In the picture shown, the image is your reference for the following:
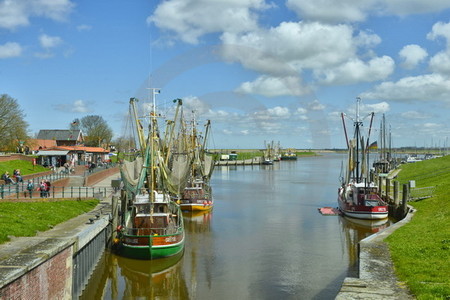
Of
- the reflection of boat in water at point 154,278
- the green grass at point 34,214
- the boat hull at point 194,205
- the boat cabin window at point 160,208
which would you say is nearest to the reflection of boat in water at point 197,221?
the boat hull at point 194,205

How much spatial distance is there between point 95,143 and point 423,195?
371 ft

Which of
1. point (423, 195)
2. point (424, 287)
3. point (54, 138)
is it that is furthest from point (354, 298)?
point (54, 138)

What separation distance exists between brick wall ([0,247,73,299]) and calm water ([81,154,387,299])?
503cm

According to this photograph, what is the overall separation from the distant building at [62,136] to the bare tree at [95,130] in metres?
15.8

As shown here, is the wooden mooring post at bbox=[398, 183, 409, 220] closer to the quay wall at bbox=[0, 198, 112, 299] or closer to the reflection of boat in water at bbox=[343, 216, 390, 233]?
the reflection of boat in water at bbox=[343, 216, 390, 233]

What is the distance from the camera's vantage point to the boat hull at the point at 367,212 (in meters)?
44.5

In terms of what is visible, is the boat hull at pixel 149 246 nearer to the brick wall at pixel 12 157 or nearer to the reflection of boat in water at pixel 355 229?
the reflection of boat in water at pixel 355 229

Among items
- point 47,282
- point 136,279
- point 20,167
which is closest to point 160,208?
point 136,279

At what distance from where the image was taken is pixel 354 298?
44.3ft

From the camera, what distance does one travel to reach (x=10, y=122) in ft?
248

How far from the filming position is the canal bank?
1459cm

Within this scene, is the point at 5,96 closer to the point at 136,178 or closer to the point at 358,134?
the point at 136,178

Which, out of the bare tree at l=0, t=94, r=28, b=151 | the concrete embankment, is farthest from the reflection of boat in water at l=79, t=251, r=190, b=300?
the bare tree at l=0, t=94, r=28, b=151

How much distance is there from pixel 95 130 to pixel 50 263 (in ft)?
436
